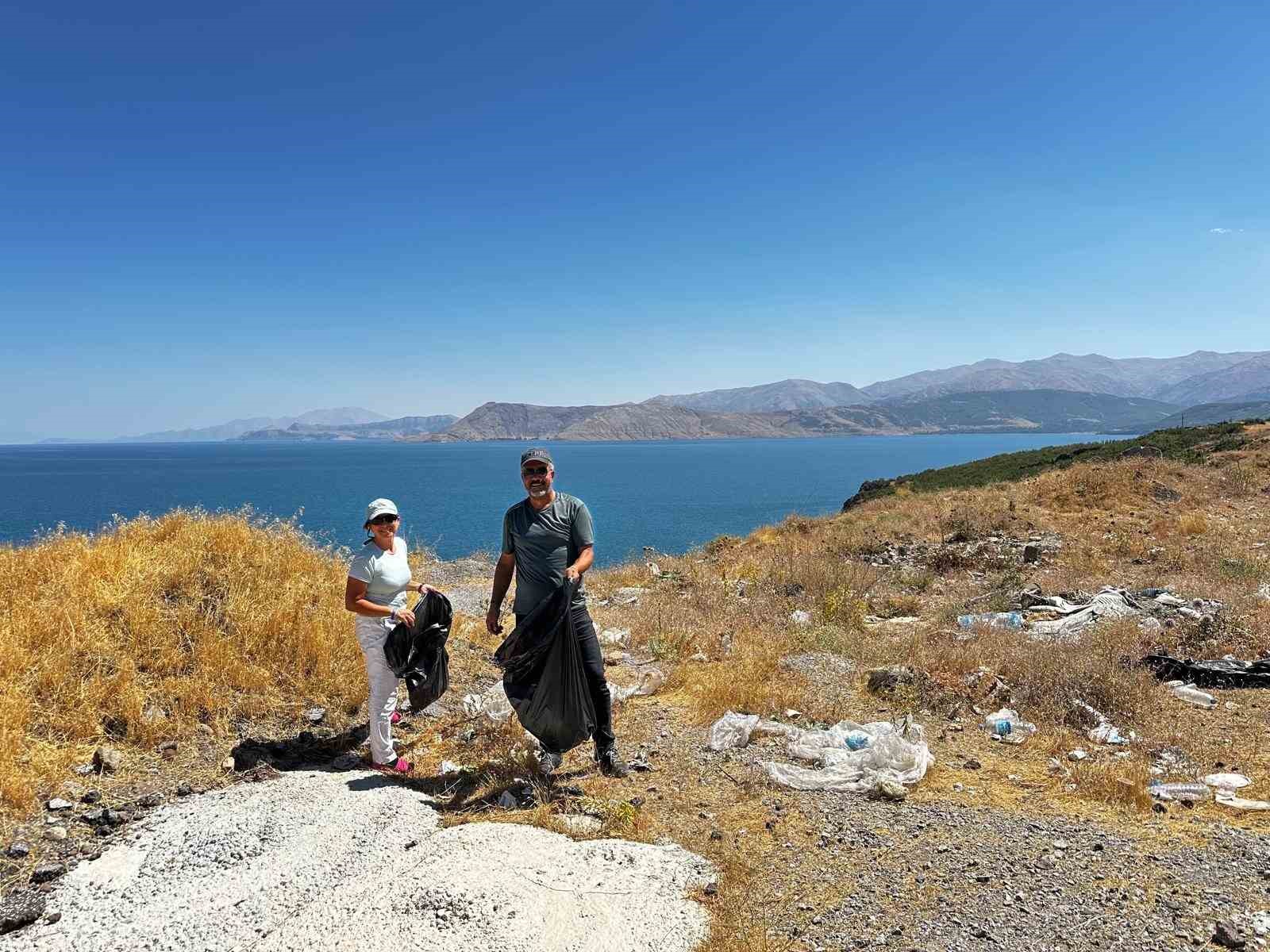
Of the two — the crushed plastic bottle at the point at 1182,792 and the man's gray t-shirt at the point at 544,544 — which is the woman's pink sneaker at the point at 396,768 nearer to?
the man's gray t-shirt at the point at 544,544

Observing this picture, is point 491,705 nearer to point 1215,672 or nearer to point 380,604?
point 380,604

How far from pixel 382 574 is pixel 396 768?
5.01 ft

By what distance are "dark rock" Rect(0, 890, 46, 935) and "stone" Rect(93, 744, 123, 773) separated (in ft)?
3.80

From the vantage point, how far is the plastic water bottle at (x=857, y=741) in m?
5.34

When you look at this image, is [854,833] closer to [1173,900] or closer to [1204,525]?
[1173,900]

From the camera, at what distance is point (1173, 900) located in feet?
11.1

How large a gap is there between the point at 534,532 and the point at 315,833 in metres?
2.23

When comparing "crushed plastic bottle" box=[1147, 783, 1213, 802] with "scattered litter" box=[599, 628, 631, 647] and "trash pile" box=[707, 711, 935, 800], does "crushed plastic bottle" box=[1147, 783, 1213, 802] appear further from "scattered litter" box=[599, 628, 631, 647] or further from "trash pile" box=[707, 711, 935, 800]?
"scattered litter" box=[599, 628, 631, 647]

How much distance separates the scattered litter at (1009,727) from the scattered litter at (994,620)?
260 centimetres

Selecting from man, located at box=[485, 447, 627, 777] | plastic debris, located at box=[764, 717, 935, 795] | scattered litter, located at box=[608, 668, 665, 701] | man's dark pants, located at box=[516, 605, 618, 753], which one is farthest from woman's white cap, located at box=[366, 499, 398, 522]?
plastic debris, located at box=[764, 717, 935, 795]

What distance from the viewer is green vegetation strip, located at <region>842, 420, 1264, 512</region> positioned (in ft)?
81.0

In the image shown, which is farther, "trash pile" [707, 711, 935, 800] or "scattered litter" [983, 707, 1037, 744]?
"scattered litter" [983, 707, 1037, 744]

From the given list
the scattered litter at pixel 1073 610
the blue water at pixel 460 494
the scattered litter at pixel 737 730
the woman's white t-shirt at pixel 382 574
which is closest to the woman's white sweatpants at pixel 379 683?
the woman's white t-shirt at pixel 382 574

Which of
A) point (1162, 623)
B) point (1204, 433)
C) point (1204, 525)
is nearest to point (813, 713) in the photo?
point (1162, 623)
